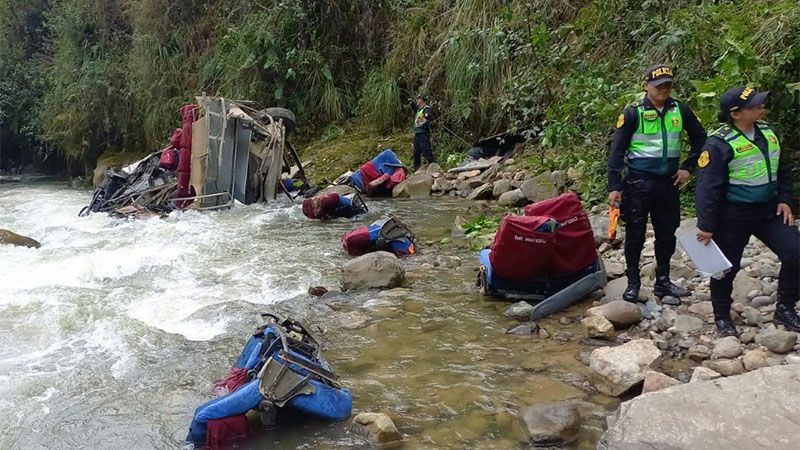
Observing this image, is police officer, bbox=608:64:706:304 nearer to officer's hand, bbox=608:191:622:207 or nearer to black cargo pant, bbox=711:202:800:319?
officer's hand, bbox=608:191:622:207

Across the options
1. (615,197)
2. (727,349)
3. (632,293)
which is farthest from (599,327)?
(615,197)

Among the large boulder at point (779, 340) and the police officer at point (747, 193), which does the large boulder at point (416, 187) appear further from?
the large boulder at point (779, 340)

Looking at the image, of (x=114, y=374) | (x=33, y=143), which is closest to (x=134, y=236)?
(x=114, y=374)

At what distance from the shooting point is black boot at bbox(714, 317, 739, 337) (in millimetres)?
3697

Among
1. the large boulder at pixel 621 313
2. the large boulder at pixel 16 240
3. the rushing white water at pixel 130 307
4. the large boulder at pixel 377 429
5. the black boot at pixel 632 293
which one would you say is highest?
the black boot at pixel 632 293

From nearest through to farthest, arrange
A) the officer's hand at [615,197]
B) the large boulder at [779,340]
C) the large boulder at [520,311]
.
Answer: the large boulder at [779,340] < the officer's hand at [615,197] < the large boulder at [520,311]

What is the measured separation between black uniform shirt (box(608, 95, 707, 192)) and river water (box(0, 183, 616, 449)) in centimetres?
104

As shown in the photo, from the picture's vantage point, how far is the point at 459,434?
10.3ft

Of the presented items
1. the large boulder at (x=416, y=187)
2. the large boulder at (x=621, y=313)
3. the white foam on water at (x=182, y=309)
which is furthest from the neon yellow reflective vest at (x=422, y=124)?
the large boulder at (x=621, y=313)

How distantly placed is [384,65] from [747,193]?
36.5ft

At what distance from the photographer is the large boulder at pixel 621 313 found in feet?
13.6

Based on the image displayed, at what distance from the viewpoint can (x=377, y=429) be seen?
3117mm

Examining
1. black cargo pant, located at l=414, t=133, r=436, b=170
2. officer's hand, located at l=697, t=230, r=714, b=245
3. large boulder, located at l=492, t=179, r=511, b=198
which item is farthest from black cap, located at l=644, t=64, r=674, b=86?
black cargo pant, located at l=414, t=133, r=436, b=170

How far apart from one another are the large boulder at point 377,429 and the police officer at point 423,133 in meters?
8.43
